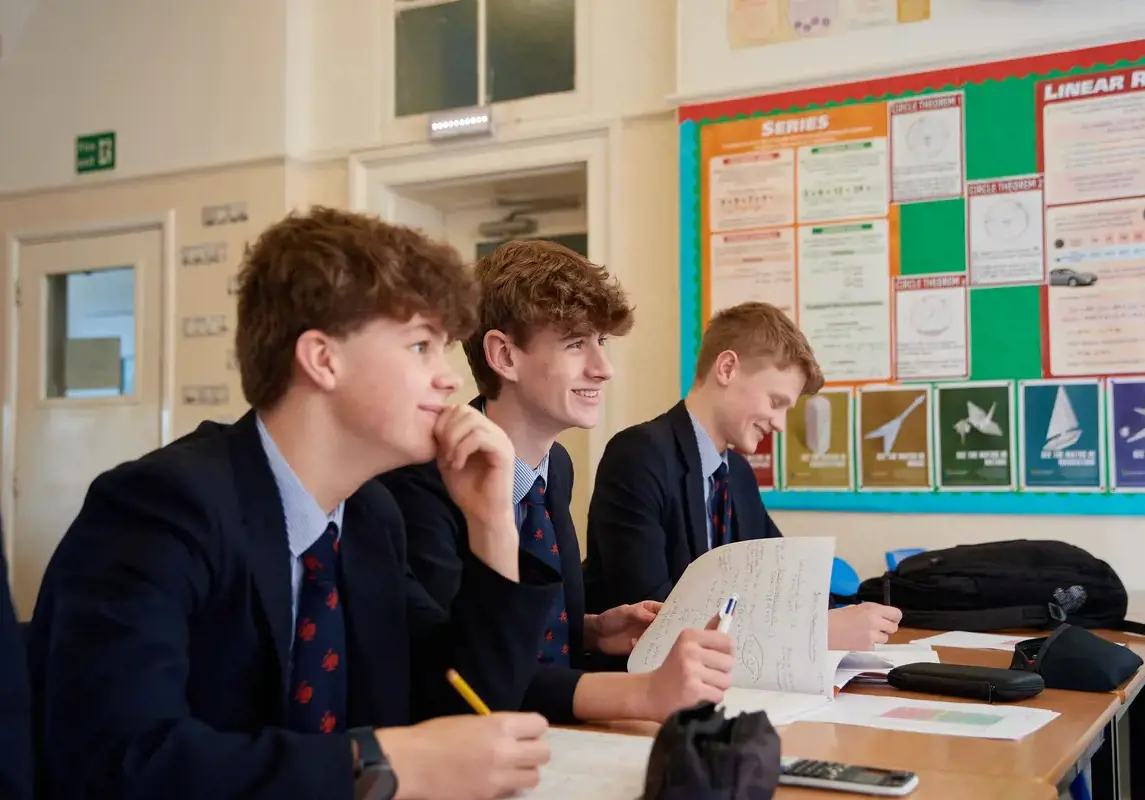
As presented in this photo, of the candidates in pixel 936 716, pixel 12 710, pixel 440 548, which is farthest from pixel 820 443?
pixel 12 710

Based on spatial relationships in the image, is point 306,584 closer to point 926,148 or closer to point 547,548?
point 547,548

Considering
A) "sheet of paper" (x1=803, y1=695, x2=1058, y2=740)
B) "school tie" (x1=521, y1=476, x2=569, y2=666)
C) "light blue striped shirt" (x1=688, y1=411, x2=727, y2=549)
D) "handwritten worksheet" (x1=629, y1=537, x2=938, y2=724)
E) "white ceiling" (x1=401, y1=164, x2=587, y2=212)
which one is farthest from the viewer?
"white ceiling" (x1=401, y1=164, x2=587, y2=212)

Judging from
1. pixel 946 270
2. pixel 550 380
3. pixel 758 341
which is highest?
pixel 946 270

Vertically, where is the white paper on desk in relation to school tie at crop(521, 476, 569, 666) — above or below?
below

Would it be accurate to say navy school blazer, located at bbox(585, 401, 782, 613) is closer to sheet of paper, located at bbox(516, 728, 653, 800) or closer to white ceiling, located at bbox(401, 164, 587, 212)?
sheet of paper, located at bbox(516, 728, 653, 800)

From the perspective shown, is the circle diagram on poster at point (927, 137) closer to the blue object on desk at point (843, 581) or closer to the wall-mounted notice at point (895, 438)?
the wall-mounted notice at point (895, 438)

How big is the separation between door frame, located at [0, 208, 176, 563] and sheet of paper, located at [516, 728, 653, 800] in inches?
132

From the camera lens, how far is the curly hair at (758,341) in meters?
2.28

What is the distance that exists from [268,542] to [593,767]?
373mm

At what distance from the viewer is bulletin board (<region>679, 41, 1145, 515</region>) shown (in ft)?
9.26

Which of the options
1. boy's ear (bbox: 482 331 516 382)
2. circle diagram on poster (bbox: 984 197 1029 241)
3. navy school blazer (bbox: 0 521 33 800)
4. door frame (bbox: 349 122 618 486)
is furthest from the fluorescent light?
navy school blazer (bbox: 0 521 33 800)

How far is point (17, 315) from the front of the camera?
4.50 metres

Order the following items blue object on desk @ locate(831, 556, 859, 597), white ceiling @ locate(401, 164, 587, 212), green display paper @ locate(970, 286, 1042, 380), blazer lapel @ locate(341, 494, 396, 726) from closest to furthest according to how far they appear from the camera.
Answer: blazer lapel @ locate(341, 494, 396, 726) < blue object on desk @ locate(831, 556, 859, 597) < green display paper @ locate(970, 286, 1042, 380) < white ceiling @ locate(401, 164, 587, 212)

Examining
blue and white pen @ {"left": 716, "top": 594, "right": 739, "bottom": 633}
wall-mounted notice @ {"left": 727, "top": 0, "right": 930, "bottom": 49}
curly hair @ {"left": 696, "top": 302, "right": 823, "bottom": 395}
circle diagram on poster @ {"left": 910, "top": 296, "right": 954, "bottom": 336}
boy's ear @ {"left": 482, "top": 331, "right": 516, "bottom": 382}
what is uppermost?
wall-mounted notice @ {"left": 727, "top": 0, "right": 930, "bottom": 49}
